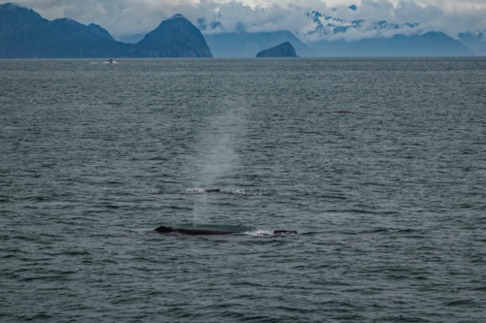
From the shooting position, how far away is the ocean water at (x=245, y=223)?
1496 inches

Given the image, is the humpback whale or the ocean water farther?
the humpback whale

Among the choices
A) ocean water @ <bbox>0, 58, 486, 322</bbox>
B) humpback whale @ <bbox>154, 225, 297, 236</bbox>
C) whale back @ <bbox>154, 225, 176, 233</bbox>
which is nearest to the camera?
ocean water @ <bbox>0, 58, 486, 322</bbox>

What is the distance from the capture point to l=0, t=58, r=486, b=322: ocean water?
1496 inches

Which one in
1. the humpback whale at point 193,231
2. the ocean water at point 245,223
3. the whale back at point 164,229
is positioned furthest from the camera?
the whale back at point 164,229

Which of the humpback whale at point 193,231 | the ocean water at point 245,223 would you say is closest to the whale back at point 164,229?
the humpback whale at point 193,231

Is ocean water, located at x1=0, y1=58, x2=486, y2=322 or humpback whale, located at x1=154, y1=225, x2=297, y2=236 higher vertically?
humpback whale, located at x1=154, y1=225, x2=297, y2=236

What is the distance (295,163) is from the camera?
79.5 meters

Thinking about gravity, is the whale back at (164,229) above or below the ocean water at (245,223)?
above

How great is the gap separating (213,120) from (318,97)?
59131mm

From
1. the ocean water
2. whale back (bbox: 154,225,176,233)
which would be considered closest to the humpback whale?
whale back (bbox: 154,225,176,233)

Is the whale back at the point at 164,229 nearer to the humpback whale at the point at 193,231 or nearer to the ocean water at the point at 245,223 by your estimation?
the humpback whale at the point at 193,231

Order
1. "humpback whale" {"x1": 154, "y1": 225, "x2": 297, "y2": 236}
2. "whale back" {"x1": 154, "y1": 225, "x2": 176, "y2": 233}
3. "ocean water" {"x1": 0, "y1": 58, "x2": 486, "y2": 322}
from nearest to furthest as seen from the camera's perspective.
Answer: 1. "ocean water" {"x1": 0, "y1": 58, "x2": 486, "y2": 322}
2. "humpback whale" {"x1": 154, "y1": 225, "x2": 297, "y2": 236}
3. "whale back" {"x1": 154, "y1": 225, "x2": 176, "y2": 233}

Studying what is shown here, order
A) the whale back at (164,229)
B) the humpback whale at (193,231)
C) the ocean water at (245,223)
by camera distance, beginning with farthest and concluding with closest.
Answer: the whale back at (164,229) < the humpback whale at (193,231) < the ocean water at (245,223)

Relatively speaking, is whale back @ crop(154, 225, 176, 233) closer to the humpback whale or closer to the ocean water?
the humpback whale
